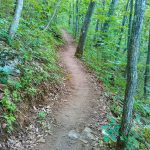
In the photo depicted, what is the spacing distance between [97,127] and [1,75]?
326 centimetres

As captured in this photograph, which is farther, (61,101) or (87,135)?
(61,101)

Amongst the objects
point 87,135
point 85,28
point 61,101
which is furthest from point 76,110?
point 85,28

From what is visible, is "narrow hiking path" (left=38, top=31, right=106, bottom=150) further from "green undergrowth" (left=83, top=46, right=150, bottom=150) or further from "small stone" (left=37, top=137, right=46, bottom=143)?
"green undergrowth" (left=83, top=46, right=150, bottom=150)

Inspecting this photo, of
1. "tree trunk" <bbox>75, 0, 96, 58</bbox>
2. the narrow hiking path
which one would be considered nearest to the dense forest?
the narrow hiking path

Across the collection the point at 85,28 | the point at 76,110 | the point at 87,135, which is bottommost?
the point at 87,135

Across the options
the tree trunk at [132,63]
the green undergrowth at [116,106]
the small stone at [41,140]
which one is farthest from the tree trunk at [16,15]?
the tree trunk at [132,63]

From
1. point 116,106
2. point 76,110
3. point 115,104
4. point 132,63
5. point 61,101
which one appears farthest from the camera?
point 115,104

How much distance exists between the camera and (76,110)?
763cm

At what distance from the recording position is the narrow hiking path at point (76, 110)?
19.0ft

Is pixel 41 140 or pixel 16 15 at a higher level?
pixel 16 15

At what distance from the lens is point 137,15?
4957 millimetres

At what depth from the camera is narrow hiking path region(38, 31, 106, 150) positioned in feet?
19.0

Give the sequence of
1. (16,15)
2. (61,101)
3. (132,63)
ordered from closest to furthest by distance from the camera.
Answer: (132,63) < (61,101) < (16,15)

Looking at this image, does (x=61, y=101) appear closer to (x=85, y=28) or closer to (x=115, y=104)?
(x=115, y=104)
